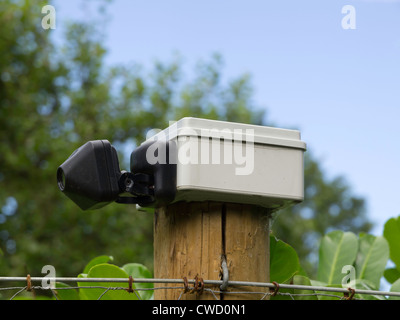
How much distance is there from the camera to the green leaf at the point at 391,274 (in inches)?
72.5

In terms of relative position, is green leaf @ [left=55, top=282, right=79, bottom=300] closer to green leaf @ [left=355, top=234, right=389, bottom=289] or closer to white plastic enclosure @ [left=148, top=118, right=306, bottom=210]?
white plastic enclosure @ [left=148, top=118, right=306, bottom=210]

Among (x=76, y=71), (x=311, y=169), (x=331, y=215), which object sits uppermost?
(x=76, y=71)

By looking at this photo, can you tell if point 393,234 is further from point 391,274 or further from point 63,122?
point 63,122

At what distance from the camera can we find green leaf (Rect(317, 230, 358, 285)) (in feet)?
5.66

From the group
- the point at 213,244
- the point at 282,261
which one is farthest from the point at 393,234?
the point at 213,244

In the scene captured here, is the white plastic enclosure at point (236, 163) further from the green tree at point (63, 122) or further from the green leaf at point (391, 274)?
the green tree at point (63, 122)

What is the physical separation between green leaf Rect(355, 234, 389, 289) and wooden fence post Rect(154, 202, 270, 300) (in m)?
0.67

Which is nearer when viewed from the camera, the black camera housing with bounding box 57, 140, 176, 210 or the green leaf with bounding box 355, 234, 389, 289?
the black camera housing with bounding box 57, 140, 176, 210

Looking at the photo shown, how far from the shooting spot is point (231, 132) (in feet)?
3.64

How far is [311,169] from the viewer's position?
1911 cm

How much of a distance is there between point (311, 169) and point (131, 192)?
60.4 feet

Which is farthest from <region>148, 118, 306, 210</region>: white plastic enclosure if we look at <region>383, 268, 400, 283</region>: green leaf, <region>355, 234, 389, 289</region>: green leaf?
<region>383, 268, 400, 283</region>: green leaf
